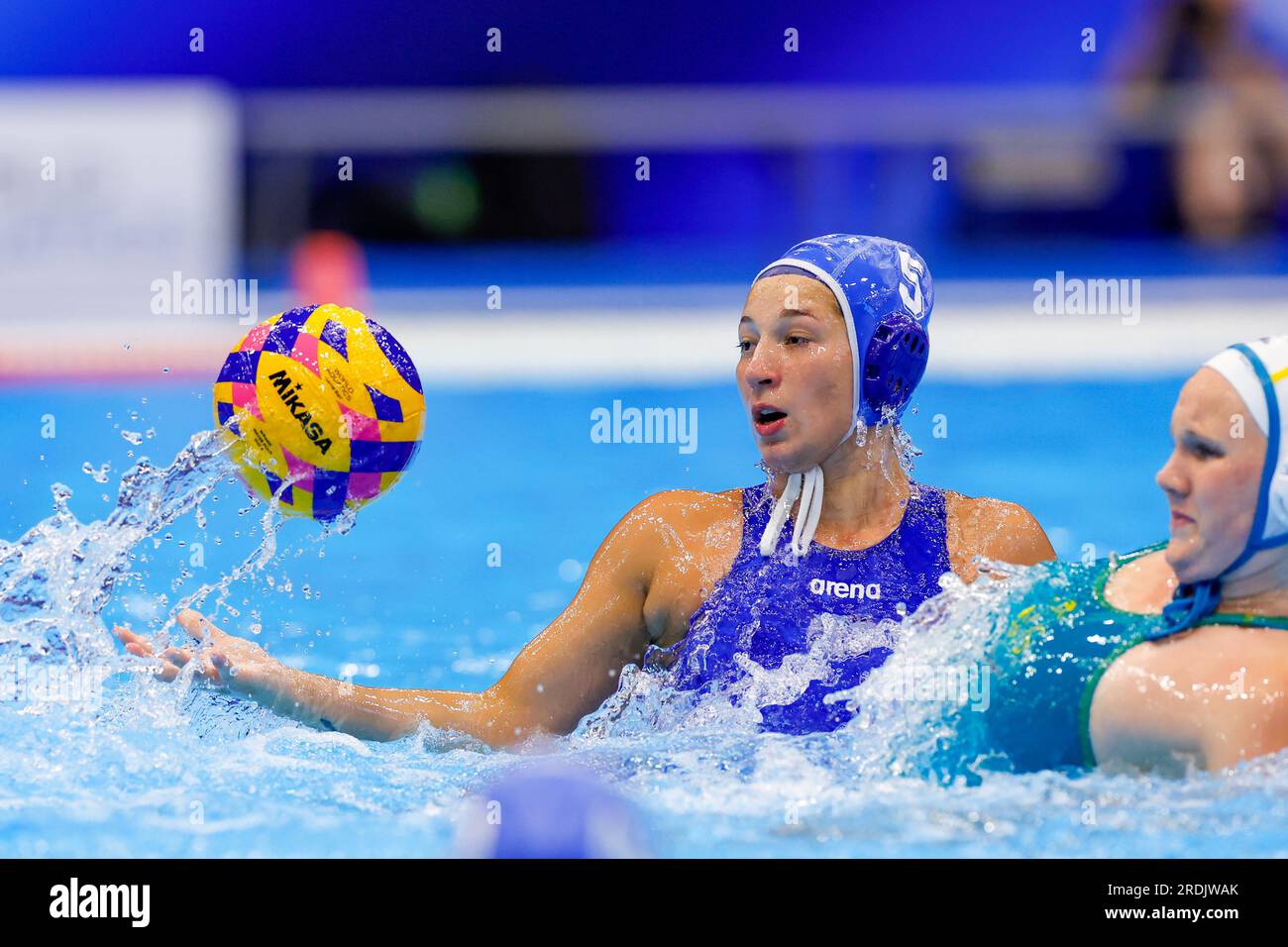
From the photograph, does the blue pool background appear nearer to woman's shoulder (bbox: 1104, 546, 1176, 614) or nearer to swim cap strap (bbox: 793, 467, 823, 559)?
swim cap strap (bbox: 793, 467, 823, 559)

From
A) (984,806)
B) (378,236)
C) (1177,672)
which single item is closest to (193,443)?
(984,806)

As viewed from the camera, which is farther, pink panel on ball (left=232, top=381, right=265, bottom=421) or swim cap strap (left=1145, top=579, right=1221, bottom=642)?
pink panel on ball (left=232, top=381, right=265, bottom=421)

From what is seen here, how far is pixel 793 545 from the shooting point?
3.32m

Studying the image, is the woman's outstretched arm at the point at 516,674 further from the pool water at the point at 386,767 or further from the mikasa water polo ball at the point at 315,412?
the mikasa water polo ball at the point at 315,412

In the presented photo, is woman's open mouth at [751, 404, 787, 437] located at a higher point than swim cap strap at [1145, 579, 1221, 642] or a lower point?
higher

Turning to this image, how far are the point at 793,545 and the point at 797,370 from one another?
1.19 feet

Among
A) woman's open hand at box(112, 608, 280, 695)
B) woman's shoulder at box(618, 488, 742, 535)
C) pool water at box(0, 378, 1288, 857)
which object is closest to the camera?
pool water at box(0, 378, 1288, 857)

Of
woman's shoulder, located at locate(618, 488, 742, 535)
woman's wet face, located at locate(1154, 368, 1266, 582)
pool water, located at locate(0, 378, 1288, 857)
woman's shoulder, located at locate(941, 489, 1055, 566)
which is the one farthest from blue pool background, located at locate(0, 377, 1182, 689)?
woman's wet face, located at locate(1154, 368, 1266, 582)

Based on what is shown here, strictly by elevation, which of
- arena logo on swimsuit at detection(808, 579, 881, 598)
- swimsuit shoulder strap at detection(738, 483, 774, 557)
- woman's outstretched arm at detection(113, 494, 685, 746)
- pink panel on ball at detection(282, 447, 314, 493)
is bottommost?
woman's outstretched arm at detection(113, 494, 685, 746)

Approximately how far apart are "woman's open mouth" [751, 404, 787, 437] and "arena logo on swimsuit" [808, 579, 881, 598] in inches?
12.3

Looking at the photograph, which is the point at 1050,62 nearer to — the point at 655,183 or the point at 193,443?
the point at 655,183

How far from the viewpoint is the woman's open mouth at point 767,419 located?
323cm

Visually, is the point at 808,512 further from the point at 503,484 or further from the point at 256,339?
the point at 503,484

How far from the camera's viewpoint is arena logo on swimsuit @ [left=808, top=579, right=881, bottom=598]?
10.7ft
